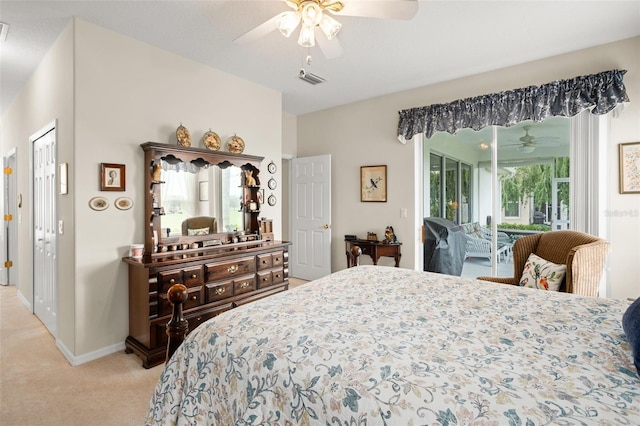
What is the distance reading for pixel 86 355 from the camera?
2.65 meters

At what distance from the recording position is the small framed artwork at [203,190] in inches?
133

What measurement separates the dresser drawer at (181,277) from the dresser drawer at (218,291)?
0.11 metres

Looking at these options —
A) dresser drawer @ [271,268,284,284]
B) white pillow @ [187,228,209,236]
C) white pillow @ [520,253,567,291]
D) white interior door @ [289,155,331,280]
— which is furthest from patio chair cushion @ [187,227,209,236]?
white pillow @ [520,253,567,291]

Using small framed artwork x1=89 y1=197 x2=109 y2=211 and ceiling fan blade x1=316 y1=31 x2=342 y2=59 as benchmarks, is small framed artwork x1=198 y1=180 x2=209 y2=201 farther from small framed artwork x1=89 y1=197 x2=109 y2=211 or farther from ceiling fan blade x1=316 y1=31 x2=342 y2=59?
ceiling fan blade x1=316 y1=31 x2=342 y2=59

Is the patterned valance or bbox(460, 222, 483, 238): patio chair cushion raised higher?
the patterned valance

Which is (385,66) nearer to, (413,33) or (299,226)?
(413,33)

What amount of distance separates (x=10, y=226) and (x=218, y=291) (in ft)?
13.7

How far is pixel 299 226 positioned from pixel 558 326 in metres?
4.31

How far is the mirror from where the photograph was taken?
3.13m

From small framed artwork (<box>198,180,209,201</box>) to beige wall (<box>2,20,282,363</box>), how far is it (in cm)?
42

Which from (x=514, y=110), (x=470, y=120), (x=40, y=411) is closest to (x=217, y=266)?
(x=40, y=411)

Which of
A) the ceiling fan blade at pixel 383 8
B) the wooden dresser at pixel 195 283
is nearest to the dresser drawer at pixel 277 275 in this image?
the wooden dresser at pixel 195 283

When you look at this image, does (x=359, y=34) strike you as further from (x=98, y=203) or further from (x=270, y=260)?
(x=98, y=203)

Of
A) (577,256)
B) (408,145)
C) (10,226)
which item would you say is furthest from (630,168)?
(10,226)
